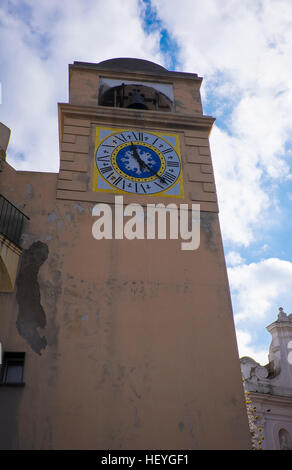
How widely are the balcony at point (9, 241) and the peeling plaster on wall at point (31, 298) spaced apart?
0.18 m

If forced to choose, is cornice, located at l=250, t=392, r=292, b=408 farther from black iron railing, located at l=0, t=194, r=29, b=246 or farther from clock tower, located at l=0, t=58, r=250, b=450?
black iron railing, located at l=0, t=194, r=29, b=246

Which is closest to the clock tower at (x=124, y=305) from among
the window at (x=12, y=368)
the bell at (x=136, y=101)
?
the window at (x=12, y=368)

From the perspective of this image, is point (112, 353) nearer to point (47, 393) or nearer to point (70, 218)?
point (47, 393)

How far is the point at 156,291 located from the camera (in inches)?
364

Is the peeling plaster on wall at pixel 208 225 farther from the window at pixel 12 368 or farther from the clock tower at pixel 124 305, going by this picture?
the window at pixel 12 368

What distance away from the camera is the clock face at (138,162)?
1072 centimetres

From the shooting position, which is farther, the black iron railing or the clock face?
the clock face

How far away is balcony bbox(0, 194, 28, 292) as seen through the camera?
28.5 feet

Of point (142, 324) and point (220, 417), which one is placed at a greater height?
point (142, 324)

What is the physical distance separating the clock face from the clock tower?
3 cm

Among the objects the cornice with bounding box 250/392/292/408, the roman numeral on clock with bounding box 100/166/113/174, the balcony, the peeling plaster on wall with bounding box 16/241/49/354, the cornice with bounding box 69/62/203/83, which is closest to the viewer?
the peeling plaster on wall with bounding box 16/241/49/354

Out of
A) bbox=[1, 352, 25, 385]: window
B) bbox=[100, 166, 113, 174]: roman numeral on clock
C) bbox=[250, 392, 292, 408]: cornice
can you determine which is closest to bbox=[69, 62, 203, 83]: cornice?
bbox=[100, 166, 113, 174]: roman numeral on clock
